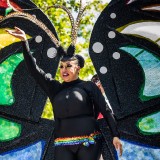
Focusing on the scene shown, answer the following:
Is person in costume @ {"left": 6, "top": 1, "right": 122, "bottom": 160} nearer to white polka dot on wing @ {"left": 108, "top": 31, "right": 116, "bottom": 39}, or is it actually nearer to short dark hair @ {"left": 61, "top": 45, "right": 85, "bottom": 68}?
short dark hair @ {"left": 61, "top": 45, "right": 85, "bottom": 68}

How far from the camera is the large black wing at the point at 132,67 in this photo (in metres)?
2.93

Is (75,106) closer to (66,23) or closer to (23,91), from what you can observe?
(23,91)

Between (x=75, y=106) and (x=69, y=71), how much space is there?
0.27m

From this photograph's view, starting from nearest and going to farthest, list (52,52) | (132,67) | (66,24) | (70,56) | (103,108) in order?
(103,108)
(70,56)
(132,67)
(52,52)
(66,24)

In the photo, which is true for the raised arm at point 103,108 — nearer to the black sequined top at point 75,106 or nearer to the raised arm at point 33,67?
the black sequined top at point 75,106

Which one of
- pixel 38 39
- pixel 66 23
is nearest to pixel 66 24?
pixel 66 23

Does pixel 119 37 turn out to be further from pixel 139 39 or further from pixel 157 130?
pixel 157 130

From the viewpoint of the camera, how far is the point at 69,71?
2588mm

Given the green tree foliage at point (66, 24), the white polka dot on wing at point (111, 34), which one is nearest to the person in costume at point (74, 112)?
the white polka dot on wing at point (111, 34)

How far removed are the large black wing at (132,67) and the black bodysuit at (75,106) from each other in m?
0.44

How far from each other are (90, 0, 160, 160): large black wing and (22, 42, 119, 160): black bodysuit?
0.44m

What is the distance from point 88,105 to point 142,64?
0.75 metres

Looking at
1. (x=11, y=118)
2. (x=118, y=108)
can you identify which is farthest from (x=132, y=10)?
(x=11, y=118)

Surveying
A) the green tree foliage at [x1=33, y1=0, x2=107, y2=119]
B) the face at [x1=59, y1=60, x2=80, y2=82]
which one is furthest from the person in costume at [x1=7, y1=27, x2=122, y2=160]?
the green tree foliage at [x1=33, y1=0, x2=107, y2=119]
